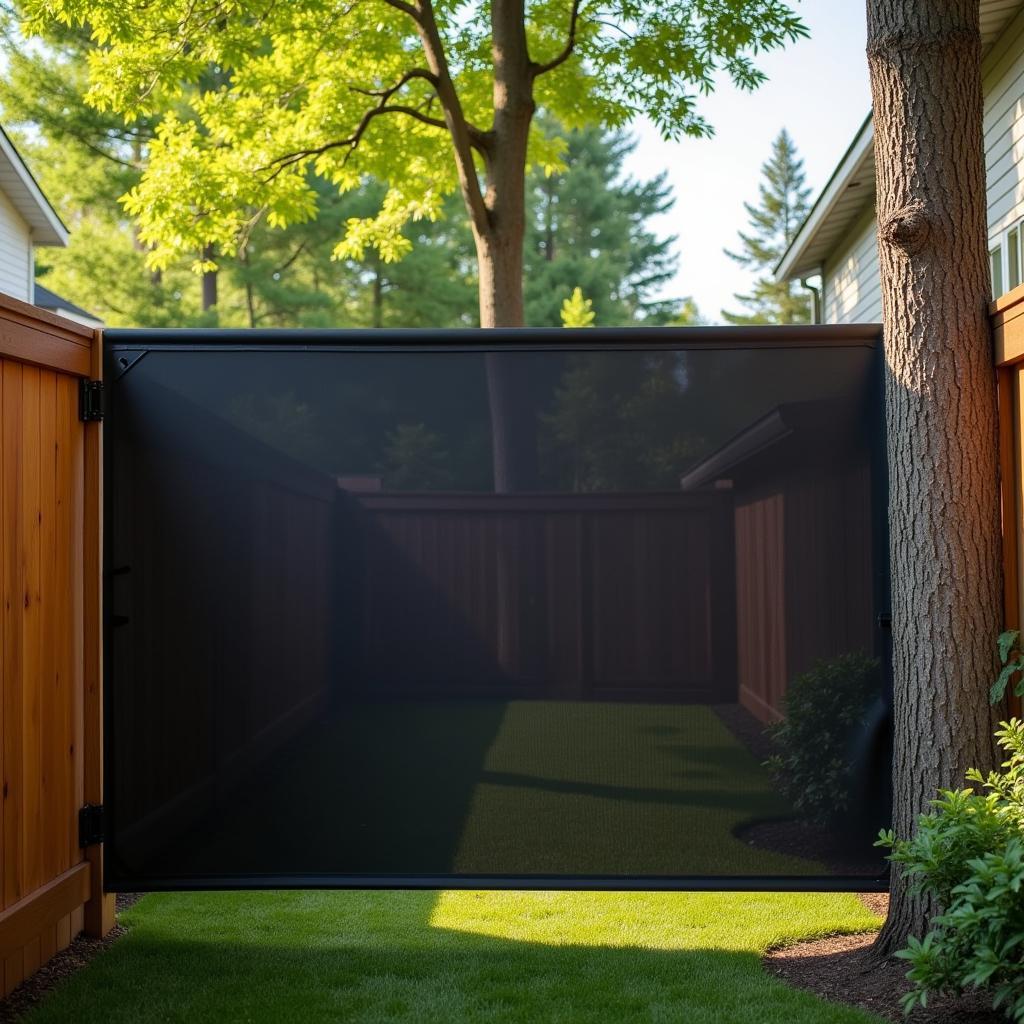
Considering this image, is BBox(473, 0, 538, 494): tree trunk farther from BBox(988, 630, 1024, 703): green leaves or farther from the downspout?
the downspout

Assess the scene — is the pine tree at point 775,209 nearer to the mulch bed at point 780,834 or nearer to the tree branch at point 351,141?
the tree branch at point 351,141

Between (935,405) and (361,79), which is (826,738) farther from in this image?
(361,79)

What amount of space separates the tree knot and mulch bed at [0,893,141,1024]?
3060 mm

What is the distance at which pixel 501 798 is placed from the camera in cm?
325

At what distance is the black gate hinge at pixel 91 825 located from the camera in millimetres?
3244

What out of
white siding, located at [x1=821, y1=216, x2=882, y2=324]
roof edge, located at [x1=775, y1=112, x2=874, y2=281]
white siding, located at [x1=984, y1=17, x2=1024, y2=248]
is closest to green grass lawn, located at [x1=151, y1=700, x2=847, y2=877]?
white siding, located at [x1=984, y1=17, x2=1024, y2=248]

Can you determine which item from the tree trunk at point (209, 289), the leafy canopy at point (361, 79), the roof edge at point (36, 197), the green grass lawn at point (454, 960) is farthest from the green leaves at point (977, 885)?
the tree trunk at point (209, 289)

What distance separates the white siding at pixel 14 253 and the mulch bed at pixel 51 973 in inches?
445

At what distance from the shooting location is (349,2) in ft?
27.8

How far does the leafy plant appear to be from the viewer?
7.42 ft

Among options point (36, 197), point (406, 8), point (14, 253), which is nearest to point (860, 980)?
point (406, 8)

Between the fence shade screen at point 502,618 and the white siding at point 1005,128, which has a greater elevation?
the white siding at point 1005,128

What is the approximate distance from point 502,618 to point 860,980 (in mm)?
1374

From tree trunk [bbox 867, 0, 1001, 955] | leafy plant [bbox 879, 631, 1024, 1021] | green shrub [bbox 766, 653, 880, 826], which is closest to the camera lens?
leafy plant [bbox 879, 631, 1024, 1021]
